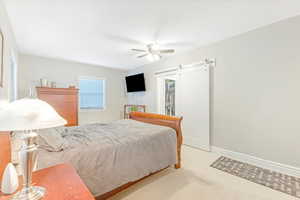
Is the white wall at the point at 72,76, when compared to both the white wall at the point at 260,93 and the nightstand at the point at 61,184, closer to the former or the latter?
the white wall at the point at 260,93

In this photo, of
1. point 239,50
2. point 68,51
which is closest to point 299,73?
point 239,50

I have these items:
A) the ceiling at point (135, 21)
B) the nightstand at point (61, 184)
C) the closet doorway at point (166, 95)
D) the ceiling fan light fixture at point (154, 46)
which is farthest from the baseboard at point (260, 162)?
the nightstand at point (61, 184)

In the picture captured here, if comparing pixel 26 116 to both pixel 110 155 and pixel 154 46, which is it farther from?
pixel 154 46

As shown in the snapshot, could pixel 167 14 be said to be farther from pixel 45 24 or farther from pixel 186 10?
pixel 45 24

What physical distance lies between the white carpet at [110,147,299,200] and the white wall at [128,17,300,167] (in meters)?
0.86

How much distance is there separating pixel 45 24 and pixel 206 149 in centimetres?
410

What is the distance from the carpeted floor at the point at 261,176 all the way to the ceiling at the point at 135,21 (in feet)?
8.37

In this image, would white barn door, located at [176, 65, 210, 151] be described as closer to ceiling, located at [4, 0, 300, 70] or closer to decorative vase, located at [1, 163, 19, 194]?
ceiling, located at [4, 0, 300, 70]

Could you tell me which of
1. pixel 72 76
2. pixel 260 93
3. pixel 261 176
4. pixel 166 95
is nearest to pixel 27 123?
pixel 261 176

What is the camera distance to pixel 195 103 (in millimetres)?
3551

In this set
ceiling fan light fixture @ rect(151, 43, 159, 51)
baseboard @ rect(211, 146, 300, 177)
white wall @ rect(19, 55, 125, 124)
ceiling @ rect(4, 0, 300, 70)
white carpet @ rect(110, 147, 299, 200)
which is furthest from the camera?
white wall @ rect(19, 55, 125, 124)

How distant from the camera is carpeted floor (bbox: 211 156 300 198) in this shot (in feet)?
6.41

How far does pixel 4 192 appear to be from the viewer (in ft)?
2.83

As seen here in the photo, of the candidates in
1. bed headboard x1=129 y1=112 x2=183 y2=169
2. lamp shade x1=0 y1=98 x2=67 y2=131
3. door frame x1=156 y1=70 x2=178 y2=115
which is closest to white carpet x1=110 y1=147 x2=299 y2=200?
bed headboard x1=129 y1=112 x2=183 y2=169
